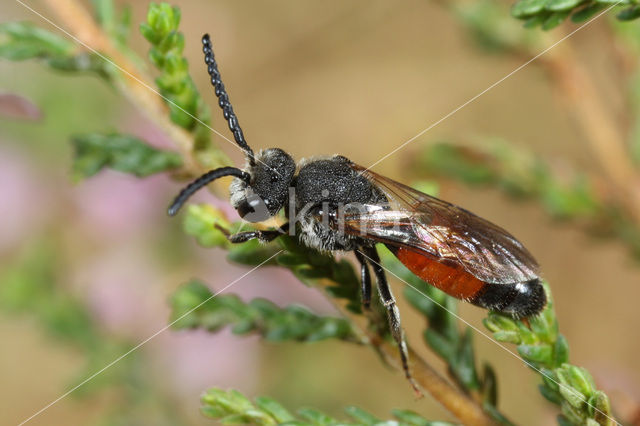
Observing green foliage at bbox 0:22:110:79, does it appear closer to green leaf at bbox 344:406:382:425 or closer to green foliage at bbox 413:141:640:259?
green leaf at bbox 344:406:382:425

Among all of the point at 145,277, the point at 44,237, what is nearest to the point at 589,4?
the point at 145,277

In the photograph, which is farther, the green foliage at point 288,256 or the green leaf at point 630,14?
the green foliage at point 288,256

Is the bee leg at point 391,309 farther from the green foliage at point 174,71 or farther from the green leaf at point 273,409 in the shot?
the green foliage at point 174,71

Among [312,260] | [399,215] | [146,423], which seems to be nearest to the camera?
[312,260]

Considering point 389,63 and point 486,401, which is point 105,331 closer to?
point 486,401

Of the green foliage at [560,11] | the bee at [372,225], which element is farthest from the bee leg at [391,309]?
the green foliage at [560,11]
